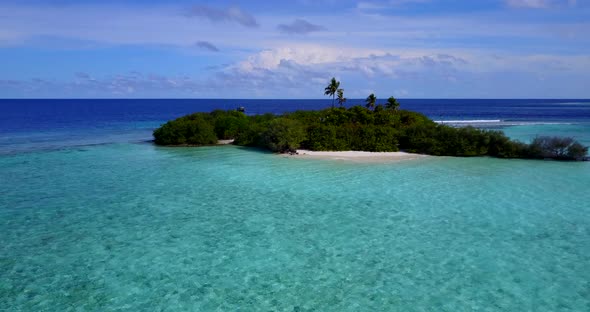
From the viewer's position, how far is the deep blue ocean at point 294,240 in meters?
12.2

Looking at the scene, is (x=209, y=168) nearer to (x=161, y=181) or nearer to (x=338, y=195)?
(x=161, y=181)

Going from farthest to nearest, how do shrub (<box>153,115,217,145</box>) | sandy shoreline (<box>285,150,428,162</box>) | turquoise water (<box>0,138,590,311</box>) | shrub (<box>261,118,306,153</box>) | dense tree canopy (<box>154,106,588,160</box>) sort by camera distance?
shrub (<box>153,115,217,145</box>) < shrub (<box>261,118,306,153</box>) < dense tree canopy (<box>154,106,588,160</box>) < sandy shoreline (<box>285,150,428,162</box>) < turquoise water (<box>0,138,590,311</box>)

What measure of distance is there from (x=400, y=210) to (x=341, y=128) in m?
22.3

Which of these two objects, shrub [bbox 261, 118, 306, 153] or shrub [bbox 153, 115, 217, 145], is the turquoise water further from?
shrub [bbox 153, 115, 217, 145]

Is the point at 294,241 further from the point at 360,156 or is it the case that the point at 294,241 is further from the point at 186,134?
the point at 186,134

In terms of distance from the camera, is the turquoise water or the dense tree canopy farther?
the dense tree canopy

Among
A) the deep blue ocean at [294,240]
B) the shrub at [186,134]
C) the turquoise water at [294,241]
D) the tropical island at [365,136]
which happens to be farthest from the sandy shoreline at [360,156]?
the shrub at [186,134]

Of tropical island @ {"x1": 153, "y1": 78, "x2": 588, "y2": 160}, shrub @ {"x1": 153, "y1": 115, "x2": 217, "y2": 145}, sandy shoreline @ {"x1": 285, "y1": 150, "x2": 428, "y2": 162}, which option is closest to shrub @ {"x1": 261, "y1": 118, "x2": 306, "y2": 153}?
tropical island @ {"x1": 153, "y1": 78, "x2": 588, "y2": 160}

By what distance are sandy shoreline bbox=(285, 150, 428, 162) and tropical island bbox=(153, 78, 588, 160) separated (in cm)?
105

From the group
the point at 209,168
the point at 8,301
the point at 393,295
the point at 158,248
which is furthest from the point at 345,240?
the point at 209,168

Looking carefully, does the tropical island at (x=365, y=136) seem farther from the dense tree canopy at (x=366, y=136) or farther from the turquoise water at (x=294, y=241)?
the turquoise water at (x=294, y=241)

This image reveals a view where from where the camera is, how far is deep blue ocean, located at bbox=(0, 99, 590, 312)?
480 inches

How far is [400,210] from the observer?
20953 millimetres

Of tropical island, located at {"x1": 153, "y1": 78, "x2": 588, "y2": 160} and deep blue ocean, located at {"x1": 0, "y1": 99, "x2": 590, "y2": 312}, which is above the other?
tropical island, located at {"x1": 153, "y1": 78, "x2": 588, "y2": 160}
